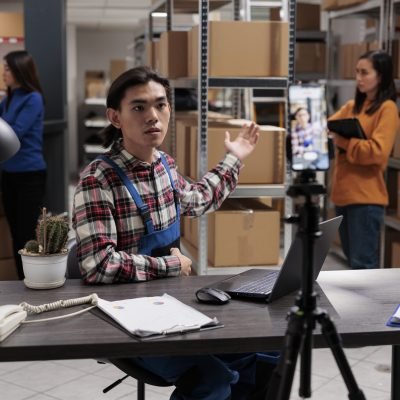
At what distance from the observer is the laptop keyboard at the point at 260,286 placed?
6.05ft

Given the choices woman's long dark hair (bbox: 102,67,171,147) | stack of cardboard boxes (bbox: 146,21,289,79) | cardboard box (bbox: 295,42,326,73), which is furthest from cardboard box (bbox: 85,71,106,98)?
woman's long dark hair (bbox: 102,67,171,147)

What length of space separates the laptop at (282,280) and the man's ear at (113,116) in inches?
24.1

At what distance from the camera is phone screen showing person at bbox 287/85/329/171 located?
4.29 ft

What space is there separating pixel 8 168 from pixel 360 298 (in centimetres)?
309

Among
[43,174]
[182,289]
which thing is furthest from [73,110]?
[182,289]

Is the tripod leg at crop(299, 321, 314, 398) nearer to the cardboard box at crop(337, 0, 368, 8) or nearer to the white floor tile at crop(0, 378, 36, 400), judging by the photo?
the white floor tile at crop(0, 378, 36, 400)

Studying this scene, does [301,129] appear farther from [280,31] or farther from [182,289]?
[280,31]

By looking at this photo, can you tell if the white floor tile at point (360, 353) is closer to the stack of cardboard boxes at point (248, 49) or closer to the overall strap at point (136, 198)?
the stack of cardboard boxes at point (248, 49)

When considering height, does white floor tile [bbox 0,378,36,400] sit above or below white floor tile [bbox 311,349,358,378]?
below

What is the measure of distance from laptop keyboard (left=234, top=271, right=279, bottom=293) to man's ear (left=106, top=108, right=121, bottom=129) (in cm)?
67

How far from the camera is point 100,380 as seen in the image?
3.13m

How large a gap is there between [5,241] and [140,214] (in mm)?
2802

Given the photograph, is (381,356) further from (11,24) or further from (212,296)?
(11,24)

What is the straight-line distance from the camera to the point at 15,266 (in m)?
4.62
